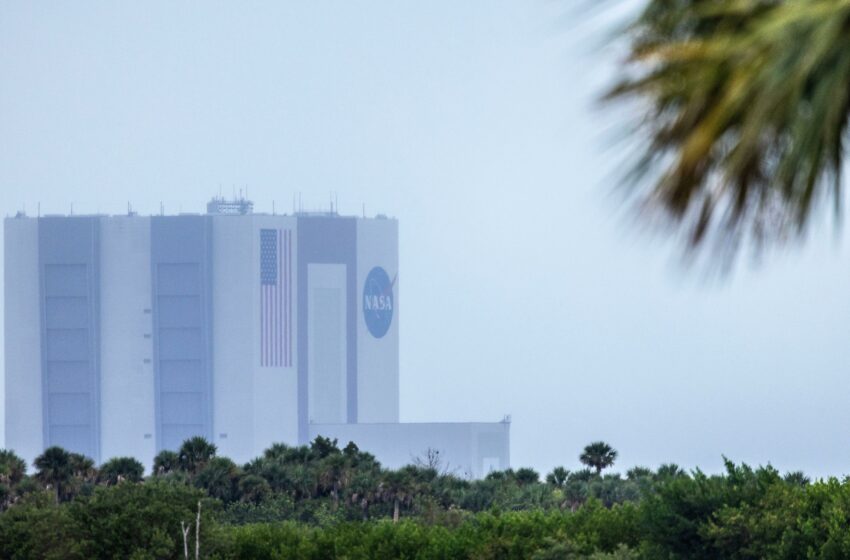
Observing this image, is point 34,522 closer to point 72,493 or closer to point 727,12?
point 72,493

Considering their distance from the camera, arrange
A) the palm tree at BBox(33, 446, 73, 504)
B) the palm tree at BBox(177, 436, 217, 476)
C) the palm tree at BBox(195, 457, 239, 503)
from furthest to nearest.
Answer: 1. the palm tree at BBox(177, 436, 217, 476)
2. the palm tree at BBox(33, 446, 73, 504)
3. the palm tree at BBox(195, 457, 239, 503)

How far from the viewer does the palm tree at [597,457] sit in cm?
9388

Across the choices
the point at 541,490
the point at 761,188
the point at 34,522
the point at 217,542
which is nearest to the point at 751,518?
the point at 217,542

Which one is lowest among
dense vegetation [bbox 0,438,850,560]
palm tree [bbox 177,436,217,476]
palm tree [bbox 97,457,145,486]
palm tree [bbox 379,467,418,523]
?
dense vegetation [bbox 0,438,850,560]

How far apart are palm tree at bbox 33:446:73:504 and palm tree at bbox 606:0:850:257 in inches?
3350

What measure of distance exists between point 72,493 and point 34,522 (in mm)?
26072

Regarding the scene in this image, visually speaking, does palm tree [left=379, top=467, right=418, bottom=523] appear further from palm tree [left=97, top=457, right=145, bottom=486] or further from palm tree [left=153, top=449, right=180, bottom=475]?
palm tree [left=97, top=457, right=145, bottom=486]

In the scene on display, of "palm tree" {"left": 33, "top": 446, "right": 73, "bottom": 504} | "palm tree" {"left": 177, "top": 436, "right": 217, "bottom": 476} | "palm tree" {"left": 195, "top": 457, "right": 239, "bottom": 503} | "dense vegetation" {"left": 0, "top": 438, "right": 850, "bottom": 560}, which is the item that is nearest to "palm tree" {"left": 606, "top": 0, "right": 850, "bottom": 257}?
"dense vegetation" {"left": 0, "top": 438, "right": 850, "bottom": 560}

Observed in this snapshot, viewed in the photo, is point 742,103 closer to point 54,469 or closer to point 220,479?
point 220,479

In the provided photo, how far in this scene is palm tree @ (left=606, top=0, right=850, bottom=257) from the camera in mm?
2926

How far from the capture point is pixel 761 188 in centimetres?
331

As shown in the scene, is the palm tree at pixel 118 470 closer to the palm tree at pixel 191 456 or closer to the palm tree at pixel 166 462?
the palm tree at pixel 166 462

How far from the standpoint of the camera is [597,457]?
93.9 m

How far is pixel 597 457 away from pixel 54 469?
26709mm
